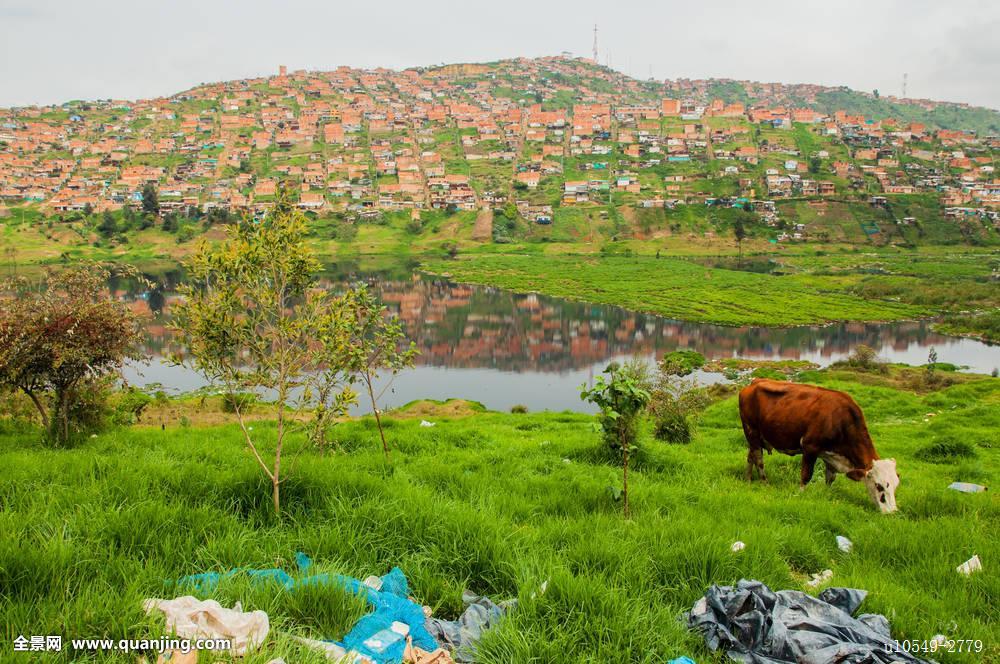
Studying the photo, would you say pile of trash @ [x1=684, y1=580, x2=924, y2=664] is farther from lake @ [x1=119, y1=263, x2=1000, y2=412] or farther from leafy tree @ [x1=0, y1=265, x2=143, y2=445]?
lake @ [x1=119, y1=263, x2=1000, y2=412]

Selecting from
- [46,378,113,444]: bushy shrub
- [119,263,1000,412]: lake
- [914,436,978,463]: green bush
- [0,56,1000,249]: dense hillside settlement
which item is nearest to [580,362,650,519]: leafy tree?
[46,378,113,444]: bushy shrub

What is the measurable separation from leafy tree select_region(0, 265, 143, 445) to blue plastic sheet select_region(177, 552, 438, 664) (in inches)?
A: 292

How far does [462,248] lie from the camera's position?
106 m

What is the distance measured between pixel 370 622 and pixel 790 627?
2.76 metres

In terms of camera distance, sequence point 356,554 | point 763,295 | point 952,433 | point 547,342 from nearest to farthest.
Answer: point 356,554 → point 952,433 → point 547,342 → point 763,295

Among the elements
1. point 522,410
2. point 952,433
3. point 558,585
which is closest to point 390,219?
point 522,410

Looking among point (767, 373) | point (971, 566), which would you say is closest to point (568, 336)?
point (767, 373)

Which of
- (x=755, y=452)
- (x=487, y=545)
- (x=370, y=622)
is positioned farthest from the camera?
(x=755, y=452)

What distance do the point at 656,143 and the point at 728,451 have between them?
560ft

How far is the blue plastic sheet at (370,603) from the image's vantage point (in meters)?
3.34

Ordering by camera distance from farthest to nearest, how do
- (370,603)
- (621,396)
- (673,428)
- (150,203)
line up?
(150,203) → (673,428) → (621,396) → (370,603)

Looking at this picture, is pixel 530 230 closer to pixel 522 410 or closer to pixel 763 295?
pixel 763 295

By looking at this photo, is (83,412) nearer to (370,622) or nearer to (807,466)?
(370,622)

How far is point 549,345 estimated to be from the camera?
1790 inches
